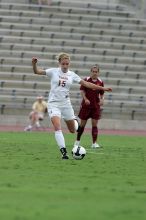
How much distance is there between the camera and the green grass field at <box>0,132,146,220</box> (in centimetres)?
816

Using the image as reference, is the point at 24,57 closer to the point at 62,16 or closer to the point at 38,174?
the point at 62,16

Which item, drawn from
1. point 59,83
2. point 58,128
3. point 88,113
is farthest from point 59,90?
point 88,113

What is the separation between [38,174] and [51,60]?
29.4 m

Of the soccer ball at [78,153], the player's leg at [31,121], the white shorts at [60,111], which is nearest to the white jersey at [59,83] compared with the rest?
the white shorts at [60,111]

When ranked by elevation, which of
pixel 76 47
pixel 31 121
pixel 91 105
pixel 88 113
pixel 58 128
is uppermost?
pixel 58 128

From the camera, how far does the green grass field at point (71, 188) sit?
8164 mm

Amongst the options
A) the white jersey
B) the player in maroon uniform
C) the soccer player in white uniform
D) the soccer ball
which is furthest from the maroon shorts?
the soccer ball

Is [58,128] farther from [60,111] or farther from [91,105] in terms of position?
[91,105]

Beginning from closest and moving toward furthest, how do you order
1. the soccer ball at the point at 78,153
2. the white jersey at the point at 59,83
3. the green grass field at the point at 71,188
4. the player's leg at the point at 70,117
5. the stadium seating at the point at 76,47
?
1. the green grass field at the point at 71,188
2. the soccer ball at the point at 78,153
3. the white jersey at the point at 59,83
4. the player's leg at the point at 70,117
5. the stadium seating at the point at 76,47

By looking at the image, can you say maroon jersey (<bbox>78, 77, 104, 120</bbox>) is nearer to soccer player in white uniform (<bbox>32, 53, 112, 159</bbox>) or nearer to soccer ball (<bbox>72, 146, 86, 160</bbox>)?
soccer player in white uniform (<bbox>32, 53, 112, 159</bbox>)

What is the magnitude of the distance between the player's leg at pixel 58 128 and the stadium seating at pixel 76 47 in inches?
786

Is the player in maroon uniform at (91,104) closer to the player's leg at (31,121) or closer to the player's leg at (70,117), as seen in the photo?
the player's leg at (70,117)

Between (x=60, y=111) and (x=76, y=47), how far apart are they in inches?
1071

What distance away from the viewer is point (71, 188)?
10.2 meters
